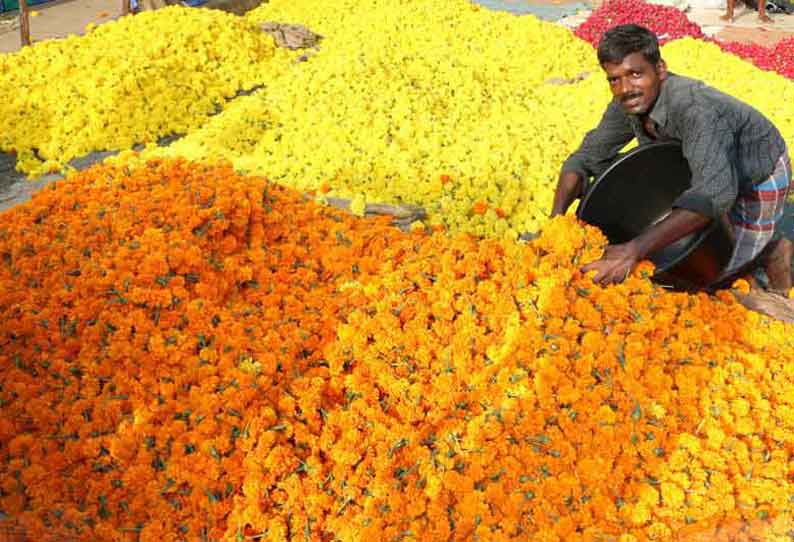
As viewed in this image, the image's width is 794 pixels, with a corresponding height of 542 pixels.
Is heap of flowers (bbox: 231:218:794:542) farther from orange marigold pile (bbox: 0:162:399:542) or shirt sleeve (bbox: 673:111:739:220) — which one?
shirt sleeve (bbox: 673:111:739:220)

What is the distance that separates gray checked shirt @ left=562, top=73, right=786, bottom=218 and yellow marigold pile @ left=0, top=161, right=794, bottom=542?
48 centimetres

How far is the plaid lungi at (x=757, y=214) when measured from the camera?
130 inches

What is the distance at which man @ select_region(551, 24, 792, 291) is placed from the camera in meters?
2.69

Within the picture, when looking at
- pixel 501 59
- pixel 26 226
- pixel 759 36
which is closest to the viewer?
pixel 26 226

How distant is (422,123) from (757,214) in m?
3.30

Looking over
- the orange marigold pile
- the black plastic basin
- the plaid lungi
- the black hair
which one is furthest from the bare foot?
the orange marigold pile

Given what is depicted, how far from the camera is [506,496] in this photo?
2.28 meters

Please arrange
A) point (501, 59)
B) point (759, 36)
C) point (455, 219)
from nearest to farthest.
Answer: point (455, 219)
point (501, 59)
point (759, 36)

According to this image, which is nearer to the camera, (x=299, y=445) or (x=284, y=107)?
(x=299, y=445)

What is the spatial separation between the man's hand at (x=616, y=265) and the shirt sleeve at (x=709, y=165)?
28 centimetres

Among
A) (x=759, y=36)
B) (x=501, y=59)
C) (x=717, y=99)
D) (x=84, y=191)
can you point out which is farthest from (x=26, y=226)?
(x=759, y=36)

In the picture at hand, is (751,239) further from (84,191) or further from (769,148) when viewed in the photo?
(84,191)

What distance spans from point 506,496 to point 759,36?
13.4 meters

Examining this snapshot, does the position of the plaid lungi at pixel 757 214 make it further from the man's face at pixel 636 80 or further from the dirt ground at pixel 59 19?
the dirt ground at pixel 59 19
